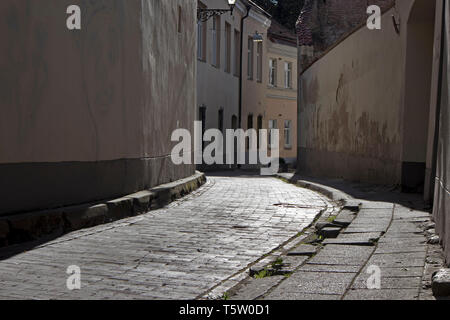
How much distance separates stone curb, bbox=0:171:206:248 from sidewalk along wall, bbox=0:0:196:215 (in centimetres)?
26

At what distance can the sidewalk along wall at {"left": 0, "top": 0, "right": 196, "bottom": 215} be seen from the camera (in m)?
7.45

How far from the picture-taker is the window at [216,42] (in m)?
26.2

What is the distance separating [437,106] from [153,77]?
205 inches

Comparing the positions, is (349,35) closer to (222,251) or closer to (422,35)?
(422,35)

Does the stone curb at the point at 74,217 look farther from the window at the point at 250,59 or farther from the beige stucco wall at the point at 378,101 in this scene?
the window at the point at 250,59

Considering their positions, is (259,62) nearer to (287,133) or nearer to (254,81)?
(254,81)

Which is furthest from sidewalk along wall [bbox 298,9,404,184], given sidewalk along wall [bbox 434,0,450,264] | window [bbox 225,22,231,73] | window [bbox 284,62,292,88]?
window [bbox 284,62,292,88]

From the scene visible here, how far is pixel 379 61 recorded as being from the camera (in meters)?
13.1

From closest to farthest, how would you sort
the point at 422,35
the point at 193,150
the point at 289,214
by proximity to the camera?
1. the point at 289,214
2. the point at 422,35
3. the point at 193,150

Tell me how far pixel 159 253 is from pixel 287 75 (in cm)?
3432

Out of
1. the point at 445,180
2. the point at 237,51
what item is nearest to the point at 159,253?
the point at 445,180

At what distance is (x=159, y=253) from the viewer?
22.2 feet

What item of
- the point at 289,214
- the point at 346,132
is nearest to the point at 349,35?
the point at 346,132

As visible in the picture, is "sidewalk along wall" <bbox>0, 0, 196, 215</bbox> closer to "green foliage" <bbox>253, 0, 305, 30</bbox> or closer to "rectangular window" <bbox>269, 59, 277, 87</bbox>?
"rectangular window" <bbox>269, 59, 277, 87</bbox>
